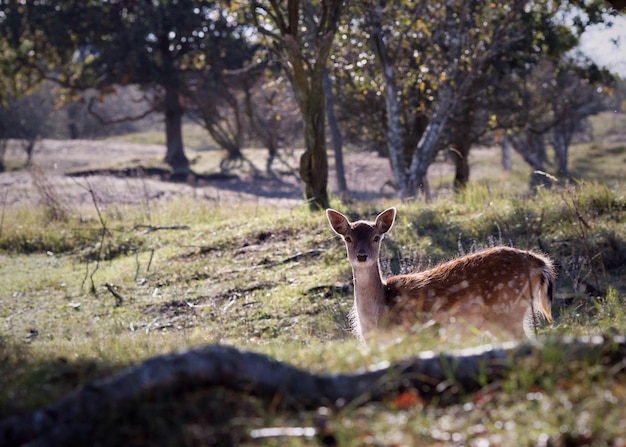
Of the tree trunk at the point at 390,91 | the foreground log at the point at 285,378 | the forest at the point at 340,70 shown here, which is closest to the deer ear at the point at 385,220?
the foreground log at the point at 285,378

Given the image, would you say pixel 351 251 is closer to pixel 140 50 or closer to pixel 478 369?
pixel 478 369

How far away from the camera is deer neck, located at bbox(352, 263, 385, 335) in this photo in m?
8.17

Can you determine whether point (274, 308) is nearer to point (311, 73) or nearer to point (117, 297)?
point (117, 297)

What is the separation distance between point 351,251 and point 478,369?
4.28 m

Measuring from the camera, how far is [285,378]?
442cm

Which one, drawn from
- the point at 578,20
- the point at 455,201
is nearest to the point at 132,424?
the point at 455,201

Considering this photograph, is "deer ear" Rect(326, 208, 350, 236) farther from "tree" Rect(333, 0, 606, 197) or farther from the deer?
"tree" Rect(333, 0, 606, 197)

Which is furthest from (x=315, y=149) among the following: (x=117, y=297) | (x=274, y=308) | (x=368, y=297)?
(x=368, y=297)

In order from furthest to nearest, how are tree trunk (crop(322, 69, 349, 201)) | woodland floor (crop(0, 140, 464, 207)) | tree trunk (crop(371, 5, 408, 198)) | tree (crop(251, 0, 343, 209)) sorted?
woodland floor (crop(0, 140, 464, 207)) < tree trunk (crop(322, 69, 349, 201)) < tree trunk (crop(371, 5, 408, 198)) < tree (crop(251, 0, 343, 209))

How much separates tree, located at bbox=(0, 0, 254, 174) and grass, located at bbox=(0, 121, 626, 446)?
631 inches

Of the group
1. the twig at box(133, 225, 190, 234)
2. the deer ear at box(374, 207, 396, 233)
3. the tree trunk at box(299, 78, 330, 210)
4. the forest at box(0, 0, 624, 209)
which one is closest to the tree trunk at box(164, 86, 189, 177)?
the forest at box(0, 0, 624, 209)

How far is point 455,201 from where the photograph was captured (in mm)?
14570

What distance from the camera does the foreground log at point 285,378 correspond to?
13.4 feet

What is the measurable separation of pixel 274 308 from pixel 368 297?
242 cm
